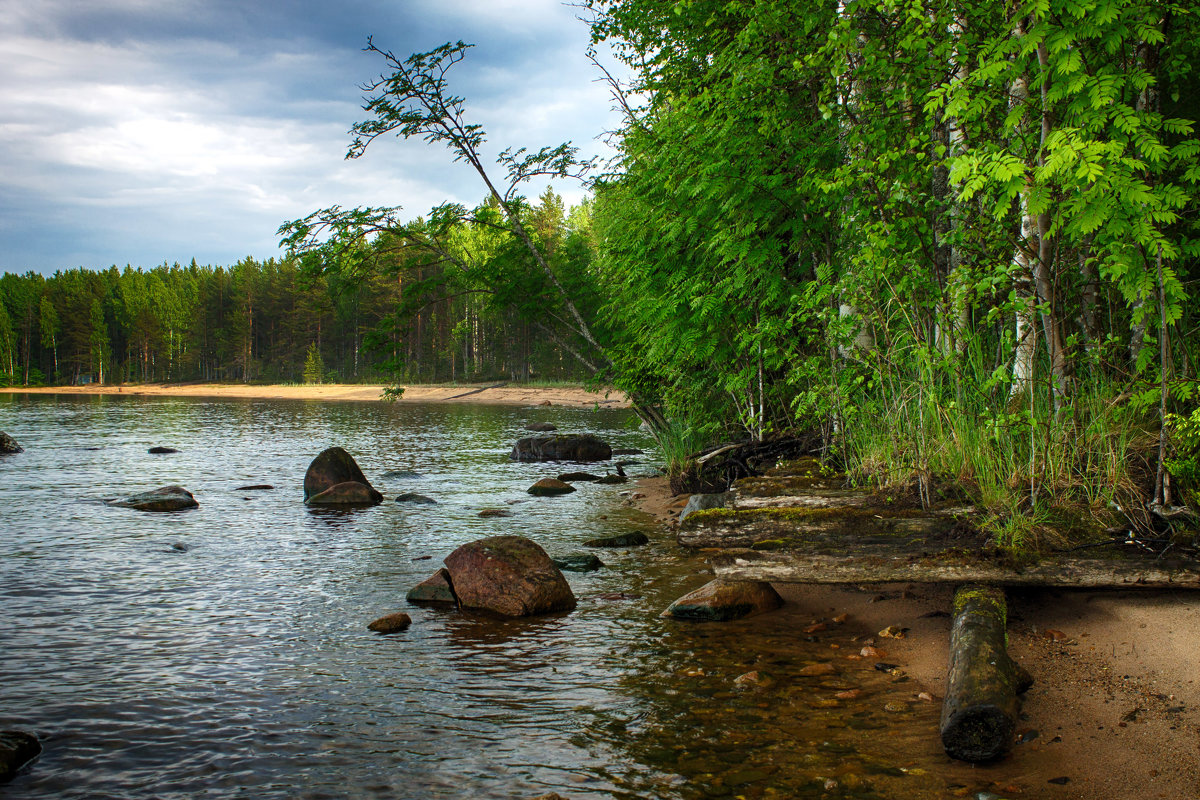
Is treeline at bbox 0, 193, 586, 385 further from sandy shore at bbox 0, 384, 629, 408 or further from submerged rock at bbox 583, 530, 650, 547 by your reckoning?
submerged rock at bbox 583, 530, 650, 547

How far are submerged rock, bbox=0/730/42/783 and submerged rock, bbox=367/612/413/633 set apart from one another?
8.73 ft

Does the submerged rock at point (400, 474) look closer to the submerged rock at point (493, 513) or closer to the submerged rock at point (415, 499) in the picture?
the submerged rock at point (415, 499)

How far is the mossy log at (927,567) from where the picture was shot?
471 cm

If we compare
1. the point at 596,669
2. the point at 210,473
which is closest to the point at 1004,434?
the point at 596,669

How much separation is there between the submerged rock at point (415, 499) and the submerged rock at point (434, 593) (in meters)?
6.66

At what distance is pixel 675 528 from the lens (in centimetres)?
1132

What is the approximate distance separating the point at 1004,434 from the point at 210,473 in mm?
18518

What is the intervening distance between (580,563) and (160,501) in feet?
29.2

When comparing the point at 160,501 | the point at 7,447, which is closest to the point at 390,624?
the point at 160,501

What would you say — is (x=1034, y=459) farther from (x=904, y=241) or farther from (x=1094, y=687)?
(x=904, y=241)

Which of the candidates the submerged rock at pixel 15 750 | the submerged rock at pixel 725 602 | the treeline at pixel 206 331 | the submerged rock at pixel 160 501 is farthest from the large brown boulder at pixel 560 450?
the treeline at pixel 206 331

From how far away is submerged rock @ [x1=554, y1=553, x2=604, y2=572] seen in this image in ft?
29.7

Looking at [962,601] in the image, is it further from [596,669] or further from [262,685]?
[262,685]

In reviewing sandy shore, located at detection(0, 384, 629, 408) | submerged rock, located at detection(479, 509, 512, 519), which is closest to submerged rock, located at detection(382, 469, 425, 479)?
submerged rock, located at detection(479, 509, 512, 519)
